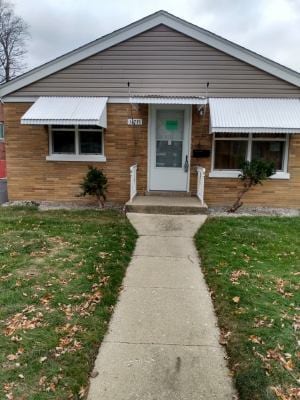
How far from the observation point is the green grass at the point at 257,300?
3.02 meters

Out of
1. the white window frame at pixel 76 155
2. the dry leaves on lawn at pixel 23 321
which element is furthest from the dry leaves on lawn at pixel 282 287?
the white window frame at pixel 76 155

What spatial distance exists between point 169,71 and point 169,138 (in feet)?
5.70

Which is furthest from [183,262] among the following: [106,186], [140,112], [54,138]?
[54,138]

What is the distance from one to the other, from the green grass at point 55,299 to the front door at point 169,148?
2.55m

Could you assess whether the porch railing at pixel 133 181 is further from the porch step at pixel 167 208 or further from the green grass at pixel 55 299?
the green grass at pixel 55 299

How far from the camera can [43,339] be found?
3510 millimetres

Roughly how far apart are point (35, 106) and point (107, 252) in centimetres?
526

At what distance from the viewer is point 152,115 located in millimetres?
9953

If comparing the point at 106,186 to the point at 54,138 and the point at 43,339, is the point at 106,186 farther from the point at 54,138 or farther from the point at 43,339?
the point at 43,339

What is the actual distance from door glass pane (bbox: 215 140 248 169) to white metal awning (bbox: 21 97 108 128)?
124 inches

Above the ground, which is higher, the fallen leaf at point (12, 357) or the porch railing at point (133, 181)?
the porch railing at point (133, 181)

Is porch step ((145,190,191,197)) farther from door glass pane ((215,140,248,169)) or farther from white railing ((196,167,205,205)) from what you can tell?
door glass pane ((215,140,248,169))

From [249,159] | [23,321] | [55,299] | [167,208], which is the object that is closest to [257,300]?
[55,299]

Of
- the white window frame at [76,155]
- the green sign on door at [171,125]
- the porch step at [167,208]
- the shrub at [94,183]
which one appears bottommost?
the porch step at [167,208]
